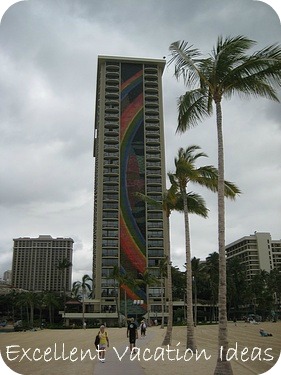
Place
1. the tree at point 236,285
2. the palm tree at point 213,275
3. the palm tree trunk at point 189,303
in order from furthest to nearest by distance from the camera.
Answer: the tree at point 236,285 < the palm tree at point 213,275 < the palm tree trunk at point 189,303

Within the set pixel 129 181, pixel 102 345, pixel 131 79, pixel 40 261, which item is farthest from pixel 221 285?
pixel 40 261

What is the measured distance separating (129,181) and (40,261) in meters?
34.1

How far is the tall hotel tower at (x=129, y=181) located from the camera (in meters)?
77.1

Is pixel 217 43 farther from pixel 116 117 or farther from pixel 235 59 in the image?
pixel 116 117

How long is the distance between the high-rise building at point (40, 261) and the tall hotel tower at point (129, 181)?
16.5 m

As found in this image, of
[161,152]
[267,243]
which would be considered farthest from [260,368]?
[267,243]

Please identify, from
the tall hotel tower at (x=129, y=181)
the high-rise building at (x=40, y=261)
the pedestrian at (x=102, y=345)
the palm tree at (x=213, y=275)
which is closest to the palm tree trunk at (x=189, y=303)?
the pedestrian at (x=102, y=345)

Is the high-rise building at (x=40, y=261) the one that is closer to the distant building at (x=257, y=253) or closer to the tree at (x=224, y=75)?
the distant building at (x=257, y=253)

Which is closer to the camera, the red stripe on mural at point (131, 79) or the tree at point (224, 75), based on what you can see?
the tree at point (224, 75)

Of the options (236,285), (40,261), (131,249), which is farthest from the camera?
(40,261)

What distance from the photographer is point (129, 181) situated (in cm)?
8381

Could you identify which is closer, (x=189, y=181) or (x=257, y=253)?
(x=189, y=181)

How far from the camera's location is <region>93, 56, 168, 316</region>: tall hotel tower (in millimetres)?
77062

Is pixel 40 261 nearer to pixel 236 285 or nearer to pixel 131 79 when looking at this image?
pixel 236 285
